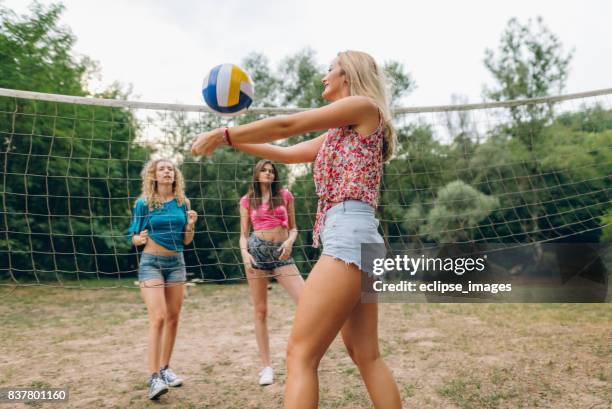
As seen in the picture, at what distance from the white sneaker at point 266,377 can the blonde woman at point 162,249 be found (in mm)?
602

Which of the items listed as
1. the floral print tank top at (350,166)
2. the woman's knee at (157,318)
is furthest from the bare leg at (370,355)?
the woman's knee at (157,318)

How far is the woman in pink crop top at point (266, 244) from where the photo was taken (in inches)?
136

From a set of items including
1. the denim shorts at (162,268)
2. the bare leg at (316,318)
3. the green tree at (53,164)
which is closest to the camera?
the bare leg at (316,318)

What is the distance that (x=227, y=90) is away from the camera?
89.7 inches

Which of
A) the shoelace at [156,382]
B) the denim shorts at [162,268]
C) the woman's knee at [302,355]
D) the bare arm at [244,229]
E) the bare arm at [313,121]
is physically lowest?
the shoelace at [156,382]

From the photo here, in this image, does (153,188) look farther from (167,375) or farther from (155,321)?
(167,375)

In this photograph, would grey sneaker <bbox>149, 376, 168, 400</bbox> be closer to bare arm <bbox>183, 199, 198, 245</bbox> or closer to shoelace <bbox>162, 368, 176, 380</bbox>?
shoelace <bbox>162, 368, 176, 380</bbox>

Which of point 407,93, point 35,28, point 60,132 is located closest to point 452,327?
point 60,132

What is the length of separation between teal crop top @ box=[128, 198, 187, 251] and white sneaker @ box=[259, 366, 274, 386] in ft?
3.58

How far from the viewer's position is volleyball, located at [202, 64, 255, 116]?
7.47ft

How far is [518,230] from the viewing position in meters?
10.2

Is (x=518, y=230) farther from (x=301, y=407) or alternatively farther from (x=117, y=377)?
(x=301, y=407)

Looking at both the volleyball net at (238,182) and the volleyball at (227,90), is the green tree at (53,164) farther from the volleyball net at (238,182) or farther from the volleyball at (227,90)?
the volleyball at (227,90)

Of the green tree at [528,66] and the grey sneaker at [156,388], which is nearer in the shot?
the grey sneaker at [156,388]
